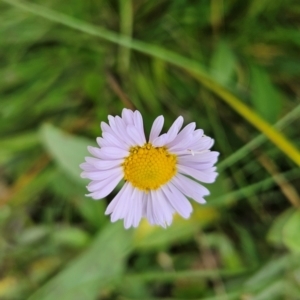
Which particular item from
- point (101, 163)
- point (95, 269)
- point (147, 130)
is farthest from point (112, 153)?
point (95, 269)

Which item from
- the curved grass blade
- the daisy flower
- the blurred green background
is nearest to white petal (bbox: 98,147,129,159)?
the daisy flower

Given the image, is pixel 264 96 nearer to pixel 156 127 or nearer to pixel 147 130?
pixel 147 130

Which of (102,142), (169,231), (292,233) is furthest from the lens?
(169,231)

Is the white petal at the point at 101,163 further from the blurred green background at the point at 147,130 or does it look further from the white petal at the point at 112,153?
the blurred green background at the point at 147,130

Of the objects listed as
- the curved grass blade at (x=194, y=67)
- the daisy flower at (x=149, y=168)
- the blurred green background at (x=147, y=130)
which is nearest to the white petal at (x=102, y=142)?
the daisy flower at (x=149, y=168)

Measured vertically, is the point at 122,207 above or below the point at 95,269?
below

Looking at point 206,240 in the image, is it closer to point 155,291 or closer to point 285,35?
point 155,291
